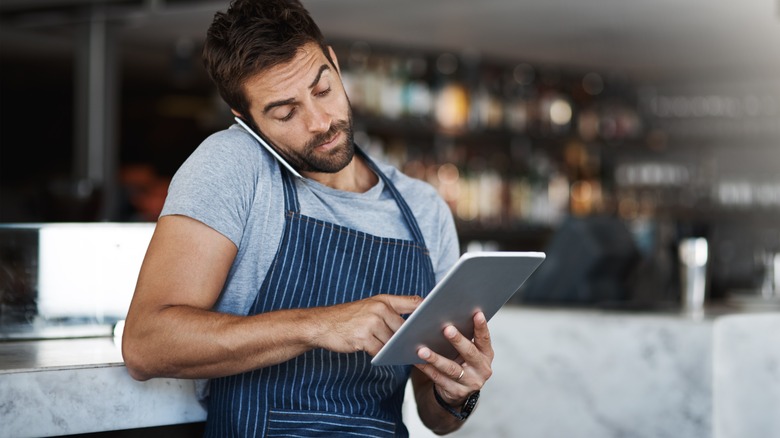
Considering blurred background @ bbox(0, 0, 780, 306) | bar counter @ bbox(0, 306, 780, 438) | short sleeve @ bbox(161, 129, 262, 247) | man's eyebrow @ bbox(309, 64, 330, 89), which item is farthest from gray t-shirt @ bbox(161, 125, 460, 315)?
blurred background @ bbox(0, 0, 780, 306)

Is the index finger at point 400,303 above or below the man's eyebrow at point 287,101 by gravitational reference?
below

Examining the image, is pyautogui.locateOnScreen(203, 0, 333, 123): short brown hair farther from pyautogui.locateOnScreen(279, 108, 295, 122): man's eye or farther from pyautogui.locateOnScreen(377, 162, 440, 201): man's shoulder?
pyautogui.locateOnScreen(377, 162, 440, 201): man's shoulder

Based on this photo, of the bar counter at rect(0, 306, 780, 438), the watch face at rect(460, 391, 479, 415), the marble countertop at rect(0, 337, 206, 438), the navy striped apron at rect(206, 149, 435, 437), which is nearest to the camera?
the marble countertop at rect(0, 337, 206, 438)

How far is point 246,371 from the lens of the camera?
1.25 metres

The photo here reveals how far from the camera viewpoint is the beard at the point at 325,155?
1.40 metres

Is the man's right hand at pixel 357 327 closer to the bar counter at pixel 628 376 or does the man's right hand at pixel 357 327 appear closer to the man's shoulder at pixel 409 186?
the man's shoulder at pixel 409 186

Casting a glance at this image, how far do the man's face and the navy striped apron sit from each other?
0.17 feet

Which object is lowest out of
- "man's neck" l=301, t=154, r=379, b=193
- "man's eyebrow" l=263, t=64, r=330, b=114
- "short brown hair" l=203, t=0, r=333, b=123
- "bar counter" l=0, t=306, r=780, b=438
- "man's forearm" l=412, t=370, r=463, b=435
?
"bar counter" l=0, t=306, r=780, b=438

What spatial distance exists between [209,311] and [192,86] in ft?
19.7

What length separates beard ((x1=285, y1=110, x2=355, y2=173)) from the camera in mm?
1396

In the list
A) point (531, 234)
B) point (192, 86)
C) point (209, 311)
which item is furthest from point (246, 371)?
point (192, 86)

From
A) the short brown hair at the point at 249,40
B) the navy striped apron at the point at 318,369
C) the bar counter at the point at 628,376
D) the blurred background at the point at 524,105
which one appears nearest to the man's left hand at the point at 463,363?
the navy striped apron at the point at 318,369

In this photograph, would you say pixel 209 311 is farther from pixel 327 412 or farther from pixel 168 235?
pixel 327 412

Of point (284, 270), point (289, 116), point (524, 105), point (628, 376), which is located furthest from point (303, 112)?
point (524, 105)
